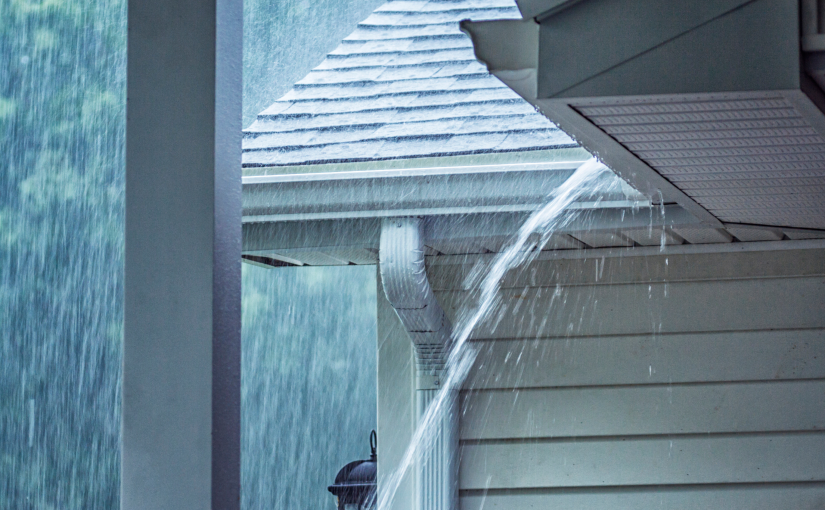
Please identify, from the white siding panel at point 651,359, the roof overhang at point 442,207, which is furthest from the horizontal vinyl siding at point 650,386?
the roof overhang at point 442,207

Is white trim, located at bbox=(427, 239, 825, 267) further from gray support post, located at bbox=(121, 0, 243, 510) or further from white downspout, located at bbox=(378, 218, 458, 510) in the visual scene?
gray support post, located at bbox=(121, 0, 243, 510)

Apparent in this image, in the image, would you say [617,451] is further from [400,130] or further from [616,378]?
[400,130]

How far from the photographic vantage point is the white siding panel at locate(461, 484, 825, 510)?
3955 millimetres

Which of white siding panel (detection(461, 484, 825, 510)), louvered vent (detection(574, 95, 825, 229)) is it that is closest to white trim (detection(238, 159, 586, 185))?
louvered vent (detection(574, 95, 825, 229))

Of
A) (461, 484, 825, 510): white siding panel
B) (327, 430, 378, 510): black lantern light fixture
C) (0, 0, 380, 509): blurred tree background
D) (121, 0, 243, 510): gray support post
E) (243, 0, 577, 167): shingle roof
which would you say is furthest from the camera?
(0, 0, 380, 509): blurred tree background

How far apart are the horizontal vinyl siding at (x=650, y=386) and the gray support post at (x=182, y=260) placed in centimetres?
301

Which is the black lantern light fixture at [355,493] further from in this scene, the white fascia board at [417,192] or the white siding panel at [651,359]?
the white fascia board at [417,192]

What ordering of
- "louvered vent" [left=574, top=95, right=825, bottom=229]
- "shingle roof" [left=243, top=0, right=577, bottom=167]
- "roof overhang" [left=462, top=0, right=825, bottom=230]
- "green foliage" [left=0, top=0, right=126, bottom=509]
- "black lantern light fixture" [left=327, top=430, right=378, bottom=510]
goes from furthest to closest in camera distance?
"green foliage" [left=0, top=0, right=126, bottom=509] → "black lantern light fixture" [left=327, top=430, right=378, bottom=510] → "shingle roof" [left=243, top=0, right=577, bottom=167] → "louvered vent" [left=574, top=95, right=825, bottom=229] → "roof overhang" [left=462, top=0, right=825, bottom=230]

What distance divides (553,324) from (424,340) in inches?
28.1

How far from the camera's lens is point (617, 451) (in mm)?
4129

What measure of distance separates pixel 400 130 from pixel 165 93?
2.56m

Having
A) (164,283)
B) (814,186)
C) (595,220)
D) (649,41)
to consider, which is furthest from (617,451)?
(164,283)

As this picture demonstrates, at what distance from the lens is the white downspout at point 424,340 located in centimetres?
350

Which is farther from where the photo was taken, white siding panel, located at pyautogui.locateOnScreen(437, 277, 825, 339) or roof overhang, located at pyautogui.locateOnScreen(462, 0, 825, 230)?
white siding panel, located at pyautogui.locateOnScreen(437, 277, 825, 339)
